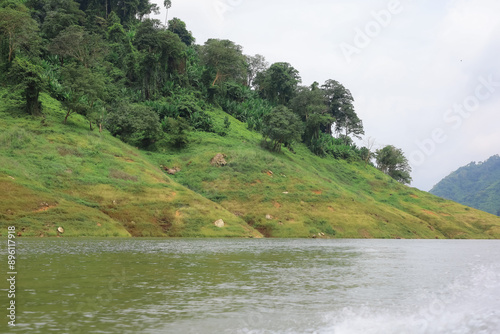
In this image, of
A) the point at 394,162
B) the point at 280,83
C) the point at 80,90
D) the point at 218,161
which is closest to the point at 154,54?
the point at 80,90

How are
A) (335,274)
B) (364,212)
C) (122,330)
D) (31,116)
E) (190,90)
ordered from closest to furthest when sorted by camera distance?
(122,330), (335,274), (31,116), (364,212), (190,90)

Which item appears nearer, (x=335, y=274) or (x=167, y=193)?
(x=335, y=274)

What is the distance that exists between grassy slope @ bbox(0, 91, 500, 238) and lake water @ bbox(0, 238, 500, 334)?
93.3ft

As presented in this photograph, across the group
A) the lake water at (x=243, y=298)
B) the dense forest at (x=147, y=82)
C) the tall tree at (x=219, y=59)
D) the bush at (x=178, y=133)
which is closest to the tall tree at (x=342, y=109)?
the dense forest at (x=147, y=82)

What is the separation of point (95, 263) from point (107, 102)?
3501 inches

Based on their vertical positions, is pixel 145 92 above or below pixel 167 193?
above

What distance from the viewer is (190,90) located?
400ft

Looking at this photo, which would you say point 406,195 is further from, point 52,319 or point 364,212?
point 52,319

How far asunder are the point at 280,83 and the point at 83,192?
347 feet

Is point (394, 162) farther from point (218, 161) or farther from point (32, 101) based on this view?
point (32, 101)

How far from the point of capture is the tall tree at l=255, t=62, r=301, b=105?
14825 cm

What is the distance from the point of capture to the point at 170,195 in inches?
2554

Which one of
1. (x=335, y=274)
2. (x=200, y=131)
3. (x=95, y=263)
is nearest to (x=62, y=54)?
(x=200, y=131)

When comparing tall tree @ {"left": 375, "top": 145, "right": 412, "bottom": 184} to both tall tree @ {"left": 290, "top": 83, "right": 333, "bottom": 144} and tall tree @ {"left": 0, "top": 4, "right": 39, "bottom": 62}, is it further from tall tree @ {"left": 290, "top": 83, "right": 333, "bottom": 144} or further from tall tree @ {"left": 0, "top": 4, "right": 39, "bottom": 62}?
tall tree @ {"left": 0, "top": 4, "right": 39, "bottom": 62}
